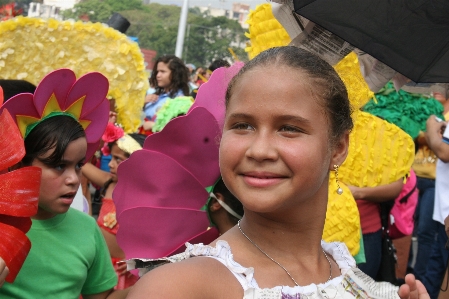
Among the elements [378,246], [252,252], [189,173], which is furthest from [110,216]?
[252,252]

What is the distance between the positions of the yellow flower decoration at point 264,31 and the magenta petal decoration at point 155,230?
903mm

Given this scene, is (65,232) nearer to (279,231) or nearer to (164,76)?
(279,231)

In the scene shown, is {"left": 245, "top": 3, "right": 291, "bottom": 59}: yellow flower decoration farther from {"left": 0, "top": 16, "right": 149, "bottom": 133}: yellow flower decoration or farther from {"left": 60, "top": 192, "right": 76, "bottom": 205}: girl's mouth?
{"left": 0, "top": 16, "right": 149, "bottom": 133}: yellow flower decoration

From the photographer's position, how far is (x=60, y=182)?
89.7 inches

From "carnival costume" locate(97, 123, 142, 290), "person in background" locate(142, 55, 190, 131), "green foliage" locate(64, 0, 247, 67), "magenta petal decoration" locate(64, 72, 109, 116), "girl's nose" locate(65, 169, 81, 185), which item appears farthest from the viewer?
"green foliage" locate(64, 0, 247, 67)

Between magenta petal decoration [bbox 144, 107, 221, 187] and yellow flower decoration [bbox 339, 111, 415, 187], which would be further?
yellow flower decoration [bbox 339, 111, 415, 187]

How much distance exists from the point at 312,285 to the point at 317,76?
484 millimetres

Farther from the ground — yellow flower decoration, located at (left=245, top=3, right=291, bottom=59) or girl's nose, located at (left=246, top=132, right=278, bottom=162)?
girl's nose, located at (left=246, top=132, right=278, bottom=162)

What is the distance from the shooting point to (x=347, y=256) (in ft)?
5.87

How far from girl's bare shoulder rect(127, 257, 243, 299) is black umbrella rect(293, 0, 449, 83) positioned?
3.46ft

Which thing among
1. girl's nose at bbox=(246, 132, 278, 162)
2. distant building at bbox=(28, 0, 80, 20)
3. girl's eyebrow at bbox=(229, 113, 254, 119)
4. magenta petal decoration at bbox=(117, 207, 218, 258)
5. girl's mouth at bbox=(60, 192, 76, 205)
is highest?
girl's eyebrow at bbox=(229, 113, 254, 119)

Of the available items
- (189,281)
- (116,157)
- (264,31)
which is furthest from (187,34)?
(189,281)

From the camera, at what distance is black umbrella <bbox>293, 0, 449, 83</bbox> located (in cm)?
219

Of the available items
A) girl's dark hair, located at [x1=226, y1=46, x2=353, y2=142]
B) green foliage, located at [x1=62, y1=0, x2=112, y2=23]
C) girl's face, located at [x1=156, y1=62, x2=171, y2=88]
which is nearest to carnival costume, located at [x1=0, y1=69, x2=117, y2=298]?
girl's dark hair, located at [x1=226, y1=46, x2=353, y2=142]
